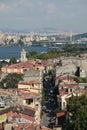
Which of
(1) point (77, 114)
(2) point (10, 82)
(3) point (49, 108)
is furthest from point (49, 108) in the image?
(1) point (77, 114)

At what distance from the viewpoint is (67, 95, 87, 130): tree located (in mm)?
14804

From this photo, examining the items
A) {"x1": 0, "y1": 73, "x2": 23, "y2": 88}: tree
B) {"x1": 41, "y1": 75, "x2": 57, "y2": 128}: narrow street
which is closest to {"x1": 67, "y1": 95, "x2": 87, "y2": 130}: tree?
{"x1": 41, "y1": 75, "x2": 57, "y2": 128}: narrow street

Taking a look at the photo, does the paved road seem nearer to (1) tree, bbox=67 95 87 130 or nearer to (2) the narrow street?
(2) the narrow street

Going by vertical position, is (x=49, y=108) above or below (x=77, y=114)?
below

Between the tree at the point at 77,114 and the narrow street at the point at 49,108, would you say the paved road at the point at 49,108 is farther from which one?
the tree at the point at 77,114

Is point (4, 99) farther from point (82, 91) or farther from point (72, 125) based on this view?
point (72, 125)

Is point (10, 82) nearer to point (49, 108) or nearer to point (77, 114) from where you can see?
point (49, 108)

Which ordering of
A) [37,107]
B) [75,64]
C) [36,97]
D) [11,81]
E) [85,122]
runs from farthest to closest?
[75,64]
[11,81]
[36,97]
[37,107]
[85,122]

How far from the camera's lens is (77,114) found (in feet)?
51.6

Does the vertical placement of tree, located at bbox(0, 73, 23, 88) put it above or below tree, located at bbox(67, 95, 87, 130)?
below

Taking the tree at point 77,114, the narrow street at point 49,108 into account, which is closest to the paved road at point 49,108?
the narrow street at point 49,108

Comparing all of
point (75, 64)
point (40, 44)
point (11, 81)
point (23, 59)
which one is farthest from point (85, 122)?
point (40, 44)

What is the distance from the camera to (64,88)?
80.6 feet

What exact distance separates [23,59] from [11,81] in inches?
647
